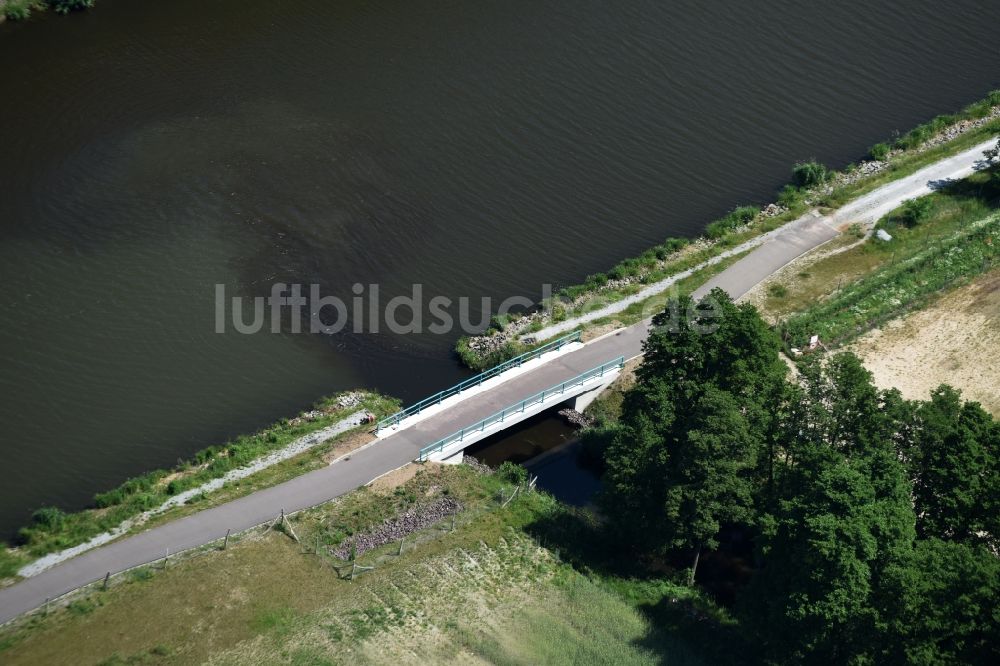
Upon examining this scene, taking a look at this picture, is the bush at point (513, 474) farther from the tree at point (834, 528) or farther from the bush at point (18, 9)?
the bush at point (18, 9)

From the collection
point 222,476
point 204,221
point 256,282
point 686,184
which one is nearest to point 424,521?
point 222,476

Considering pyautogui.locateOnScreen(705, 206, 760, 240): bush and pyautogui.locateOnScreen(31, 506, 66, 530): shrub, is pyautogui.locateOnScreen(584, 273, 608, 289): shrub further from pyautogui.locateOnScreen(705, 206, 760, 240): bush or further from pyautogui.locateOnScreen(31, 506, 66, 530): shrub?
pyautogui.locateOnScreen(31, 506, 66, 530): shrub

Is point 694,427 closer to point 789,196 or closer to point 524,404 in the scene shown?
point 524,404

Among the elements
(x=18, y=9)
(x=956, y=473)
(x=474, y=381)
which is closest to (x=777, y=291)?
(x=474, y=381)

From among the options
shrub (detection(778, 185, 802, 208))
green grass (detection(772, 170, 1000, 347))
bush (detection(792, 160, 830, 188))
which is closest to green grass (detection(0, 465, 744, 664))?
green grass (detection(772, 170, 1000, 347))

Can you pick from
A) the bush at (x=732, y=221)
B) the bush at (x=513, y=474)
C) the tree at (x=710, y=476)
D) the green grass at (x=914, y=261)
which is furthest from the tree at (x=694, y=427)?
the bush at (x=732, y=221)

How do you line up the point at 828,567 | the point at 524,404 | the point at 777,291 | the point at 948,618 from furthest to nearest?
the point at 777,291 < the point at 524,404 < the point at 828,567 < the point at 948,618
